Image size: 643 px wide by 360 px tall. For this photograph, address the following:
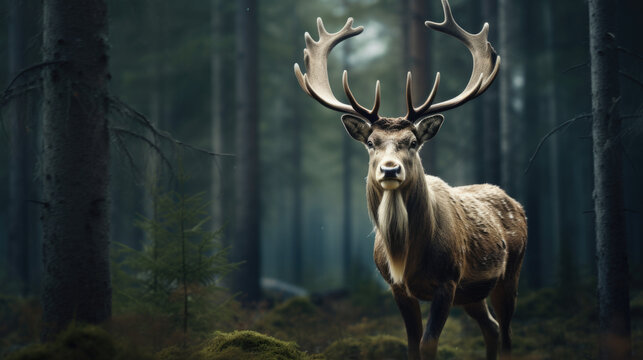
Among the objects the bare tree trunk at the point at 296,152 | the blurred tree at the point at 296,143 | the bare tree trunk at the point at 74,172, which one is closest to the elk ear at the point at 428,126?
the bare tree trunk at the point at 74,172

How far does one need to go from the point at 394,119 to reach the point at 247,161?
8090 millimetres

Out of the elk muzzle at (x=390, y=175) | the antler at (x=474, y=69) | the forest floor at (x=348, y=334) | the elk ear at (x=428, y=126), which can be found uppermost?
the antler at (x=474, y=69)

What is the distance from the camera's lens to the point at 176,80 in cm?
1805

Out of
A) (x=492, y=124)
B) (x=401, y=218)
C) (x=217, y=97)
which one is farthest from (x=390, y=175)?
(x=217, y=97)

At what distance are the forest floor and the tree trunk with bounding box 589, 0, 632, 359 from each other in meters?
0.53

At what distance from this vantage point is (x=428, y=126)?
5.23 metres

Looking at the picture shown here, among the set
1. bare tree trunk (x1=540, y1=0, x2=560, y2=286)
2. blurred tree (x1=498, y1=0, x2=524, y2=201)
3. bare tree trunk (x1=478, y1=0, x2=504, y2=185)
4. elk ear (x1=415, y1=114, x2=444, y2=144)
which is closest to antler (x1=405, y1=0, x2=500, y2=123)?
elk ear (x1=415, y1=114, x2=444, y2=144)

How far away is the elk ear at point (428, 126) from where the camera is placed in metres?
5.19

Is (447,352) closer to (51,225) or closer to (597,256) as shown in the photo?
(597,256)

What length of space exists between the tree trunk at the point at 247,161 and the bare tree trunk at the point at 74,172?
785 centimetres

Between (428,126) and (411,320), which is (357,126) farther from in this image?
(411,320)

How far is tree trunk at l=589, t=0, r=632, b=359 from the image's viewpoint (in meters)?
5.71

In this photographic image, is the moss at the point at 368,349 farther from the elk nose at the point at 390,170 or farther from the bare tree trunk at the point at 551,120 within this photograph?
the bare tree trunk at the point at 551,120

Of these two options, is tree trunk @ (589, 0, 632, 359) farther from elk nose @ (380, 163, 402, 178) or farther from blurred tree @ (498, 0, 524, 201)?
blurred tree @ (498, 0, 524, 201)
